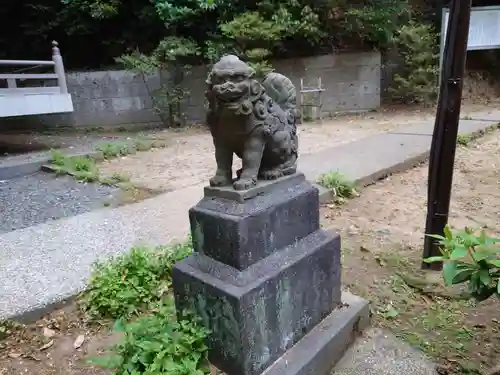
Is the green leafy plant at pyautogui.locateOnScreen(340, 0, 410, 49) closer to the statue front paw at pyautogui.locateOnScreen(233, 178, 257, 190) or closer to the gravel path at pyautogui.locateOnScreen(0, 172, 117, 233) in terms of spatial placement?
the gravel path at pyautogui.locateOnScreen(0, 172, 117, 233)

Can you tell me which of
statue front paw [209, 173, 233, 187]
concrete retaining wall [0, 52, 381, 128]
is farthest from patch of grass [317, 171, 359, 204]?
concrete retaining wall [0, 52, 381, 128]

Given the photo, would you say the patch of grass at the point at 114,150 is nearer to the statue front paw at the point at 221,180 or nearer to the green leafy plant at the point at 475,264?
the statue front paw at the point at 221,180

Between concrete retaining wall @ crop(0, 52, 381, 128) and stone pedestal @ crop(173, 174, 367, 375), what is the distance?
25.3 feet

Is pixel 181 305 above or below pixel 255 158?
below

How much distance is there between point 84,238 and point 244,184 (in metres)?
→ 1.85

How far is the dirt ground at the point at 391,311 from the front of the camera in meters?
1.86

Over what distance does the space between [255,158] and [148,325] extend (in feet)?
→ 2.67

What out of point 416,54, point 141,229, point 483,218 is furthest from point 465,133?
point 141,229

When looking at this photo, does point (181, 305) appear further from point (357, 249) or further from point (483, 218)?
point (483, 218)

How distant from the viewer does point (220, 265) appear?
163 cm

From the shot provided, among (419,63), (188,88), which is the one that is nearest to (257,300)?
(188,88)

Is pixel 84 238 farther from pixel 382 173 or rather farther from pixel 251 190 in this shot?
pixel 382 173

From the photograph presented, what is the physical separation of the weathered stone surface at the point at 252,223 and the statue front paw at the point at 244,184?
56 millimetres

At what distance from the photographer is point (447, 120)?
2.28 metres
